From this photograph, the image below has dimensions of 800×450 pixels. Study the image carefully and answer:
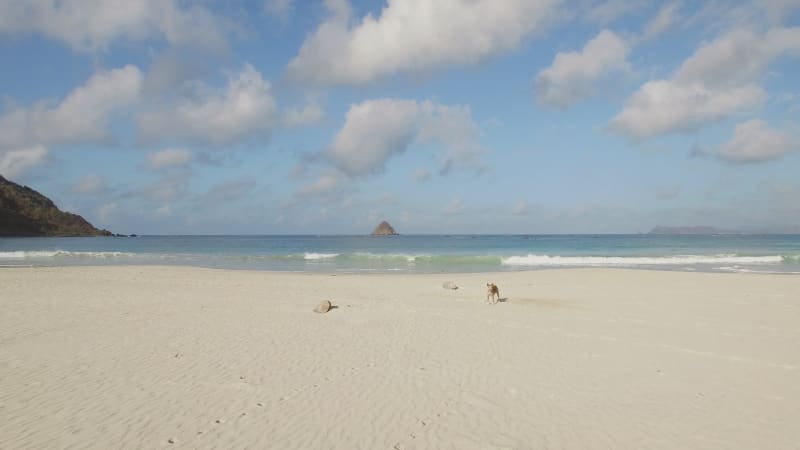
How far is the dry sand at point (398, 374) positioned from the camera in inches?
211

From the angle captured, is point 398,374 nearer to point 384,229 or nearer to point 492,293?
point 492,293

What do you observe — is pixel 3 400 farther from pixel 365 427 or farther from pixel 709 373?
pixel 709 373

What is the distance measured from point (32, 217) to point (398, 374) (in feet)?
481

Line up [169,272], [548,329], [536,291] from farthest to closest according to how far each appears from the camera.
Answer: [169,272]
[536,291]
[548,329]

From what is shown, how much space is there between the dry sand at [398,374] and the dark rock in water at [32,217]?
126948mm

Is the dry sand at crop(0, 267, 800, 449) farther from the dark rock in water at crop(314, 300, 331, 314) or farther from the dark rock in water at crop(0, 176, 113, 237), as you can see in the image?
the dark rock in water at crop(0, 176, 113, 237)

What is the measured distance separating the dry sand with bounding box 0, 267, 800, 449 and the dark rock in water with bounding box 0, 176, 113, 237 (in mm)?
126948

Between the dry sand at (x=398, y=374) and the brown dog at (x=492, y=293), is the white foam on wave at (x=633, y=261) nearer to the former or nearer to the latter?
the brown dog at (x=492, y=293)

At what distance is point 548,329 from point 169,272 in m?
22.7

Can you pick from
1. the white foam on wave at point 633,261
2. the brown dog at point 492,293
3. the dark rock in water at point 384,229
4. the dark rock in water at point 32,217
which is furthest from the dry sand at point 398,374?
the dark rock in water at point 384,229

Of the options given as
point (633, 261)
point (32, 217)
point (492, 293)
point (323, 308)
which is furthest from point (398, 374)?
point (32, 217)

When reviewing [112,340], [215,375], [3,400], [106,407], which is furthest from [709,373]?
[112,340]

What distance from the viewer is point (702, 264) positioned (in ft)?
112

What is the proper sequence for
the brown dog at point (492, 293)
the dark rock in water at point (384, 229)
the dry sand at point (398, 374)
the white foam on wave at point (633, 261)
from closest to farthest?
the dry sand at point (398, 374) → the brown dog at point (492, 293) → the white foam on wave at point (633, 261) → the dark rock in water at point (384, 229)
